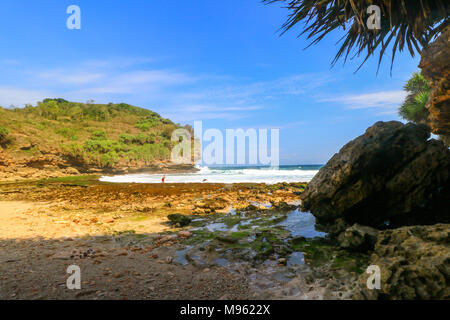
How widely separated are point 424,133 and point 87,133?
4903 cm

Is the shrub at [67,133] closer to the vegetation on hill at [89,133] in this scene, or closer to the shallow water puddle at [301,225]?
the vegetation on hill at [89,133]

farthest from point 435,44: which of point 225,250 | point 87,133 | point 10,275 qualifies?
point 87,133

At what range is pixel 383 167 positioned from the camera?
14.8 feet

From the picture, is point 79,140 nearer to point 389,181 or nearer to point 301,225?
point 301,225

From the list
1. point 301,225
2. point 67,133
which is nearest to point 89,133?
point 67,133

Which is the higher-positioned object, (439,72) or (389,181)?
(439,72)

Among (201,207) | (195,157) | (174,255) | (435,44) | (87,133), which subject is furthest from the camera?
(195,157)

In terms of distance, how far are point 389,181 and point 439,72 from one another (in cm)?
246

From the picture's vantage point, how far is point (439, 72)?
169 inches

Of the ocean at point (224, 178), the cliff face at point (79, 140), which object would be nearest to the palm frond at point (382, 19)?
the ocean at point (224, 178)

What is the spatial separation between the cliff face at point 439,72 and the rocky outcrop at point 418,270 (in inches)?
130

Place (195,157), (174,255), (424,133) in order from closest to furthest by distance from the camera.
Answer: (174,255), (424,133), (195,157)

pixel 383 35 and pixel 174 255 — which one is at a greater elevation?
pixel 383 35

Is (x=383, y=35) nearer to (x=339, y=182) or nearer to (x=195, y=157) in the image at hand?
(x=339, y=182)
